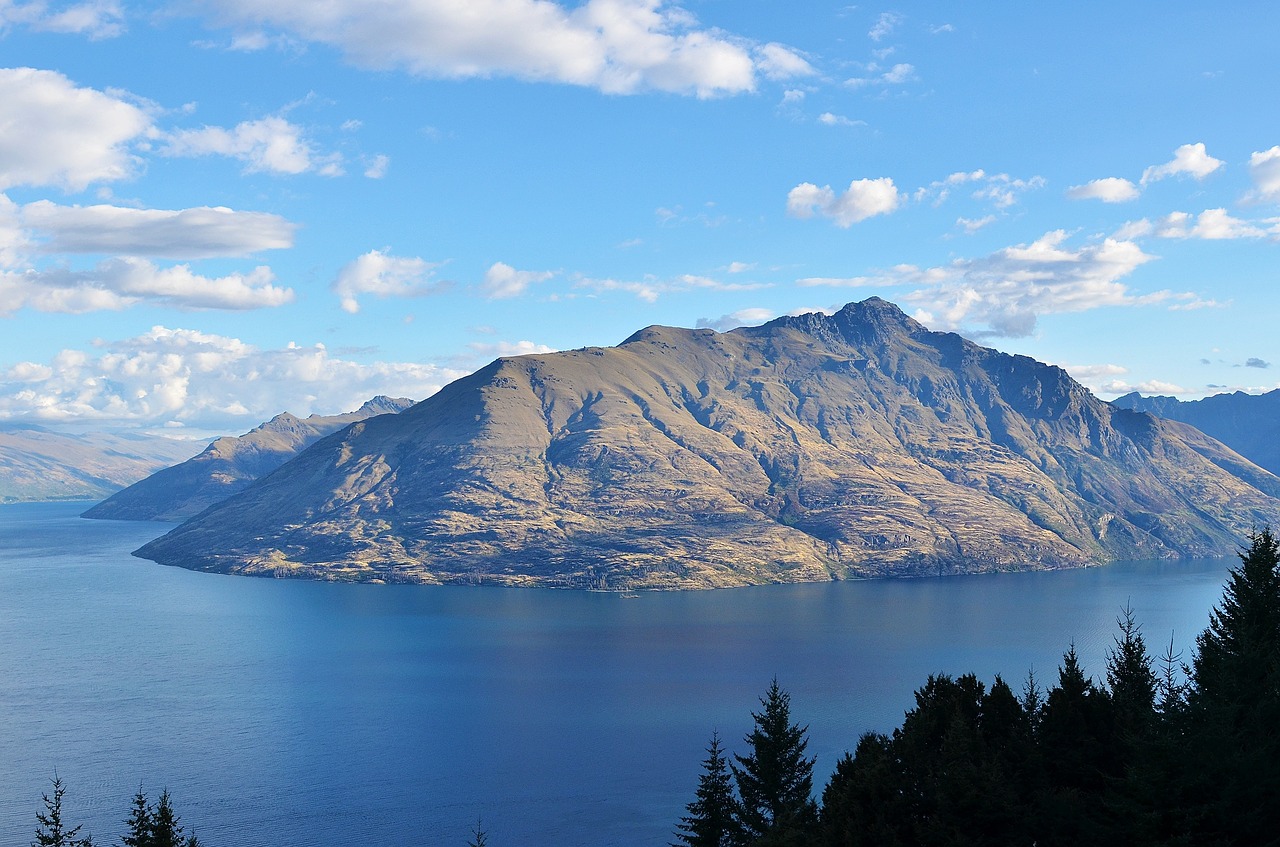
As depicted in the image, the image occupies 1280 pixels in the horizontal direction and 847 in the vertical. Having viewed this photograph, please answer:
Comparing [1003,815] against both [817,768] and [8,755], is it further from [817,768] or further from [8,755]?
[8,755]

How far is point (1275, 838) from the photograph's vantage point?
4784 centimetres

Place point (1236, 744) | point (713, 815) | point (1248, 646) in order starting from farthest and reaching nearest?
point (713, 815) < point (1248, 646) < point (1236, 744)

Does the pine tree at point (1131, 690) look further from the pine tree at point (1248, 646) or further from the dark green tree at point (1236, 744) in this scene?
the dark green tree at point (1236, 744)

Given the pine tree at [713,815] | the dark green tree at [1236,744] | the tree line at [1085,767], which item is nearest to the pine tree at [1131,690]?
the tree line at [1085,767]

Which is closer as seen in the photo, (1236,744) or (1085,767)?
(1236,744)

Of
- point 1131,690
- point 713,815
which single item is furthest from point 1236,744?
point 713,815

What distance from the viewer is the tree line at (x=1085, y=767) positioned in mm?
48844

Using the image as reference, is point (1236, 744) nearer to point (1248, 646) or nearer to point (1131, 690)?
point (1248, 646)

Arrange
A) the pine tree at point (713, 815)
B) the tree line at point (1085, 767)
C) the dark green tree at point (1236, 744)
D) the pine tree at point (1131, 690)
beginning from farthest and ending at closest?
the pine tree at point (713, 815)
the pine tree at point (1131, 690)
the tree line at point (1085, 767)
the dark green tree at point (1236, 744)

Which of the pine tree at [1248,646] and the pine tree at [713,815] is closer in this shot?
the pine tree at [1248,646]

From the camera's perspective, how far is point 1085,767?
224ft

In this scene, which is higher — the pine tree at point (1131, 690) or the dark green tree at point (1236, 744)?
the dark green tree at point (1236, 744)

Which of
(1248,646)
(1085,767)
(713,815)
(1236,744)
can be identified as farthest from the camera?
(713,815)

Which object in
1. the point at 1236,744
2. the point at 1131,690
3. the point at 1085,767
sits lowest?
the point at 1085,767
